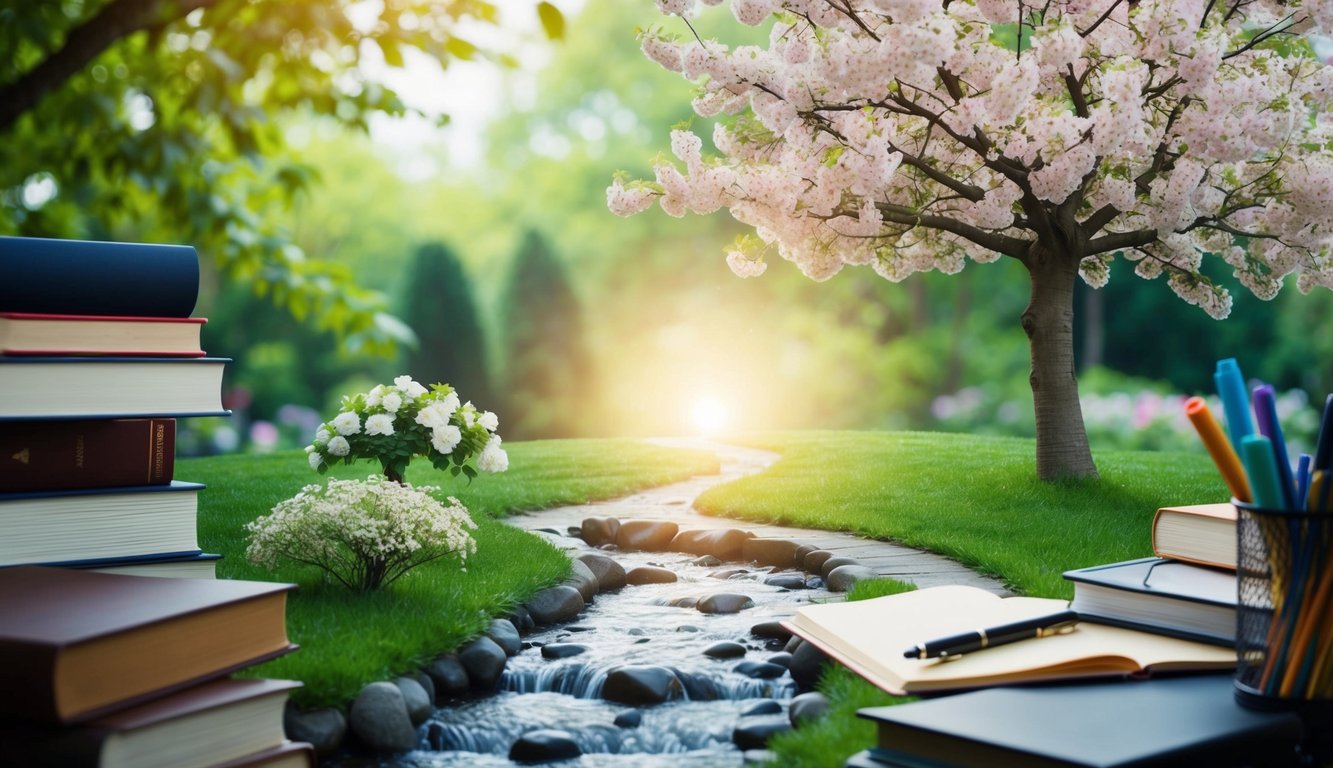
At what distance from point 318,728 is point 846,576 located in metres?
2.79

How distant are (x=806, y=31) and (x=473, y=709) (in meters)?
4.51

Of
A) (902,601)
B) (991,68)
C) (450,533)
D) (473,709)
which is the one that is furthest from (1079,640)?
(991,68)

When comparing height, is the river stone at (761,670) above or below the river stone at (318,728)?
above

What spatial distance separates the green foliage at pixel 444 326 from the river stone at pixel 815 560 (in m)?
14.5

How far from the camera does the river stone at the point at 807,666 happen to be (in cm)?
436

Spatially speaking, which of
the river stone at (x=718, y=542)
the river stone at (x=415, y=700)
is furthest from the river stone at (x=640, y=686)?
the river stone at (x=718, y=542)

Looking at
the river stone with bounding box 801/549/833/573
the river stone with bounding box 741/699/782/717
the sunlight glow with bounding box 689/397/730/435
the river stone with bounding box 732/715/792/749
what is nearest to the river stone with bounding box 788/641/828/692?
the river stone with bounding box 741/699/782/717

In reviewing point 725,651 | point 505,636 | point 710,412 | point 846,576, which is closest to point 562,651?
point 505,636

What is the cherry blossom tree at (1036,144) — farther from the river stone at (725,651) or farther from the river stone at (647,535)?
the river stone at (725,651)

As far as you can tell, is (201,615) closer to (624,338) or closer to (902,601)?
(902,601)

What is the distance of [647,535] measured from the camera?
25.2ft

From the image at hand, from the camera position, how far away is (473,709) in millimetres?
4332

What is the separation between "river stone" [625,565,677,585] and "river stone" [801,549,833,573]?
2.34 ft

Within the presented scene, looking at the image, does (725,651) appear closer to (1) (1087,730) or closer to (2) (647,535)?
(1) (1087,730)
